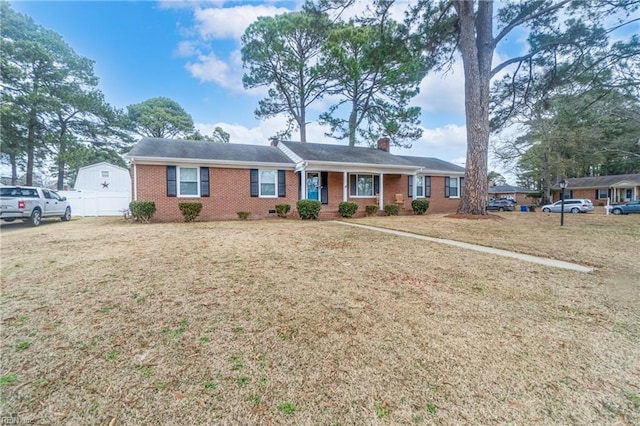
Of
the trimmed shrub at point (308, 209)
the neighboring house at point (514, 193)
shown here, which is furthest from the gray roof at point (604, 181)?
the trimmed shrub at point (308, 209)

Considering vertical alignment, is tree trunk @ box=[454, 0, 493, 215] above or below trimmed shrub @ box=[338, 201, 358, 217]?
above

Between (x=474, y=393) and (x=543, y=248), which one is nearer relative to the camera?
(x=474, y=393)

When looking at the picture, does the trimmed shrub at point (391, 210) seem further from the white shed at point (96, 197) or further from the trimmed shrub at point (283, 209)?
the white shed at point (96, 197)

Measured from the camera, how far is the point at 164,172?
12.4 metres

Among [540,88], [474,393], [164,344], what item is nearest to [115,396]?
[164,344]

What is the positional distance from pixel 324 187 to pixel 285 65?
12.2 m

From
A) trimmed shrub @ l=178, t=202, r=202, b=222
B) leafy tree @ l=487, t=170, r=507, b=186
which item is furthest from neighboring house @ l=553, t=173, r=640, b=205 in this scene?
trimmed shrub @ l=178, t=202, r=202, b=222

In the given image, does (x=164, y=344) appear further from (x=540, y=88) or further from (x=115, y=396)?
(x=540, y=88)

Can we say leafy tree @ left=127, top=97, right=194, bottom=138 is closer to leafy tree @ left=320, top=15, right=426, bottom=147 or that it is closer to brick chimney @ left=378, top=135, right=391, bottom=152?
leafy tree @ left=320, top=15, right=426, bottom=147

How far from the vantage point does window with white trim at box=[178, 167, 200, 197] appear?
1277 centimetres

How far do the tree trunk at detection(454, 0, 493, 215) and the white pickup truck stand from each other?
17.6 meters

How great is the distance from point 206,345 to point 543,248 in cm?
714

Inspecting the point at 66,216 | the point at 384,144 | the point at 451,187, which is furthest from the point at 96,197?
the point at 451,187

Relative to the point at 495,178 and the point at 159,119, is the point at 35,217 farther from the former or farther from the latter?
the point at 495,178
